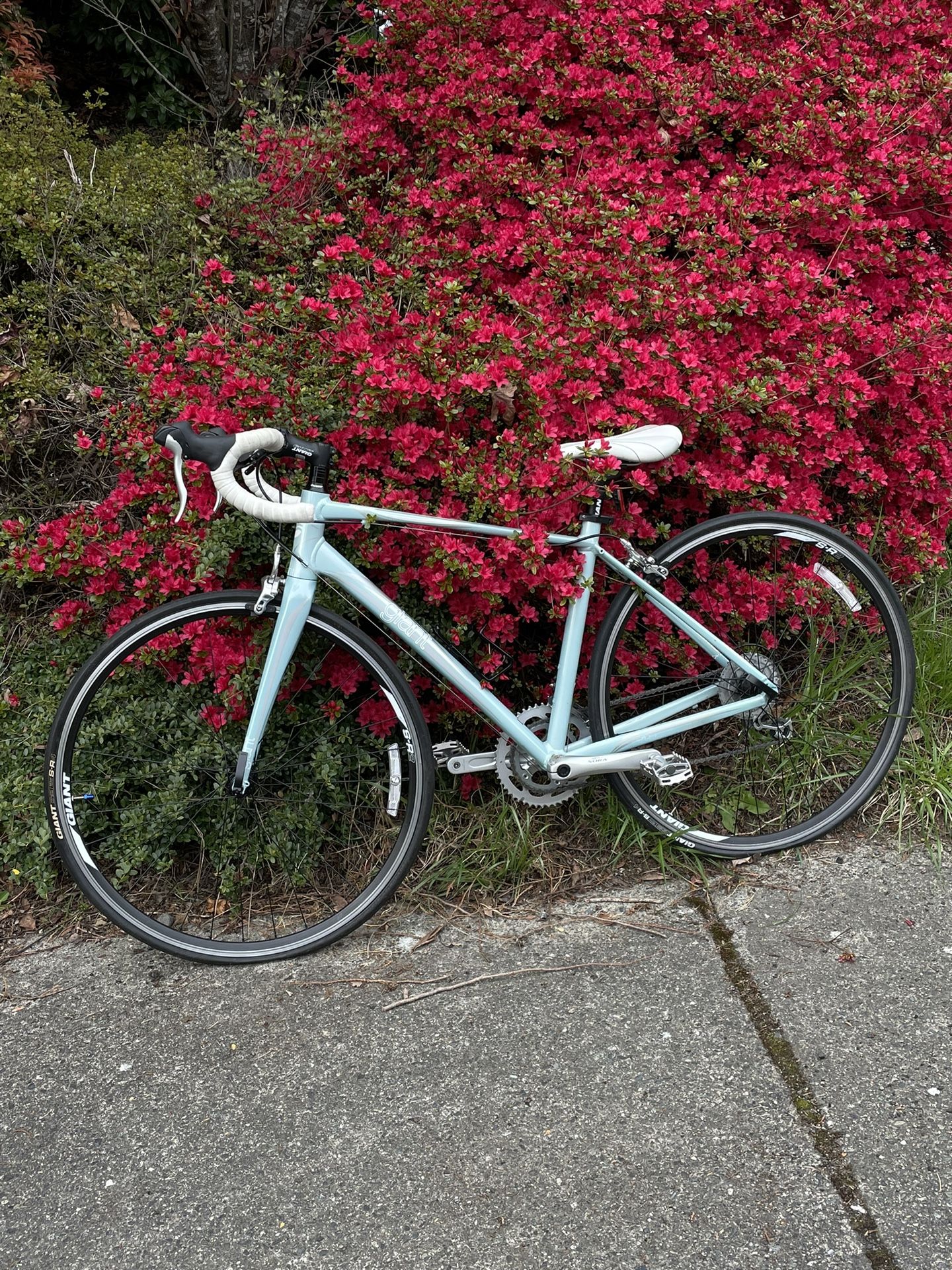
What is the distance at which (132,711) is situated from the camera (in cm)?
283

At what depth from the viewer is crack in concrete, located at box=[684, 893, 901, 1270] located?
73.7 inches

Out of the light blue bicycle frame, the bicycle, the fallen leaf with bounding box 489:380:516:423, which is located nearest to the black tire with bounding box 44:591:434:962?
the bicycle

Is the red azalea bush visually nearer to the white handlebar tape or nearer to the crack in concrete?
the white handlebar tape

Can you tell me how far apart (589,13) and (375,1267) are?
150 inches

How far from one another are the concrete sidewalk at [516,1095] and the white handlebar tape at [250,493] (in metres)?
1.12

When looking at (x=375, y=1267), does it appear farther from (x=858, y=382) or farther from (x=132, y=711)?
(x=858, y=382)

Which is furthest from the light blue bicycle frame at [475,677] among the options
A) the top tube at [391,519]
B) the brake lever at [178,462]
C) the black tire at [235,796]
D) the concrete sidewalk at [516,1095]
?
the concrete sidewalk at [516,1095]

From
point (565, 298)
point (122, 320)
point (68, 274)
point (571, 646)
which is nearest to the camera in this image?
point (571, 646)

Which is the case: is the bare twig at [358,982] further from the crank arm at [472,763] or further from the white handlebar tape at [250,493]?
the white handlebar tape at [250,493]

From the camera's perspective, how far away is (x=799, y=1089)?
217 cm

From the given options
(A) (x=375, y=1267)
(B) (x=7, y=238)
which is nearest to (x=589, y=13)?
(B) (x=7, y=238)

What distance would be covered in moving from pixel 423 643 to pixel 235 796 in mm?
609

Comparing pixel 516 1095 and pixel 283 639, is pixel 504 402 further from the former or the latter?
pixel 516 1095

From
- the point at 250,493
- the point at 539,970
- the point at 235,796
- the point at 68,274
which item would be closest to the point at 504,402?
the point at 250,493
